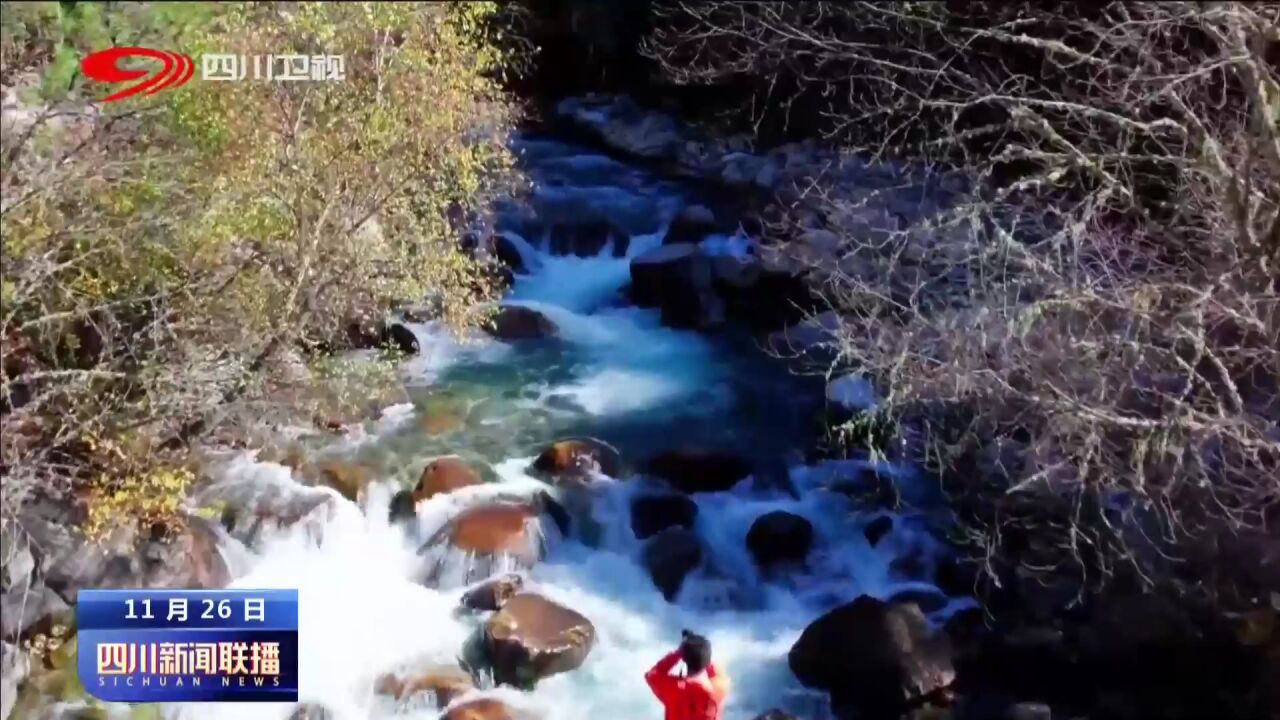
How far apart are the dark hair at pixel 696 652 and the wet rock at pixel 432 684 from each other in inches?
21.9

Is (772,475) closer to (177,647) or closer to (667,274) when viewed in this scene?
(667,274)

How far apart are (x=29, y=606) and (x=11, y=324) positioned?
0.69 m

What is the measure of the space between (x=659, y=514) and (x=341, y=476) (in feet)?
2.78

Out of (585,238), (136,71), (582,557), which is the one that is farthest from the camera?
(585,238)

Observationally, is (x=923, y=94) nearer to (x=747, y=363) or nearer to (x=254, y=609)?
(x=747, y=363)

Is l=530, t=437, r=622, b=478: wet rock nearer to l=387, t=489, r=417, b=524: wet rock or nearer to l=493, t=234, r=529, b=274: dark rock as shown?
l=387, t=489, r=417, b=524: wet rock

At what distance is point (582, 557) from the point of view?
283 cm

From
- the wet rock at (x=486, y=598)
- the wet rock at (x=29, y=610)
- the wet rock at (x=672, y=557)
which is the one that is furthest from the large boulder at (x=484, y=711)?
the wet rock at (x=29, y=610)

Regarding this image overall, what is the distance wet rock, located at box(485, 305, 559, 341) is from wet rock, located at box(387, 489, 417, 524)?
1.60ft

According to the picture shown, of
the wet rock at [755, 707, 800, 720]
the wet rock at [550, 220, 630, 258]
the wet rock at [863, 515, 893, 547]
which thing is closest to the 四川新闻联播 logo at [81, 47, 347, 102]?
the wet rock at [550, 220, 630, 258]

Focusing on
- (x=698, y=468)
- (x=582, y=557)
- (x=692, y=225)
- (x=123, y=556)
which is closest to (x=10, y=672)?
(x=123, y=556)

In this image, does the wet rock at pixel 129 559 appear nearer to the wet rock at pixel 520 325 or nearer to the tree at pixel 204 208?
the tree at pixel 204 208

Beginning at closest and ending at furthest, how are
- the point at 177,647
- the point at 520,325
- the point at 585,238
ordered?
the point at 177,647 < the point at 520,325 < the point at 585,238

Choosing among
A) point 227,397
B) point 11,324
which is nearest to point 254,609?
point 227,397
